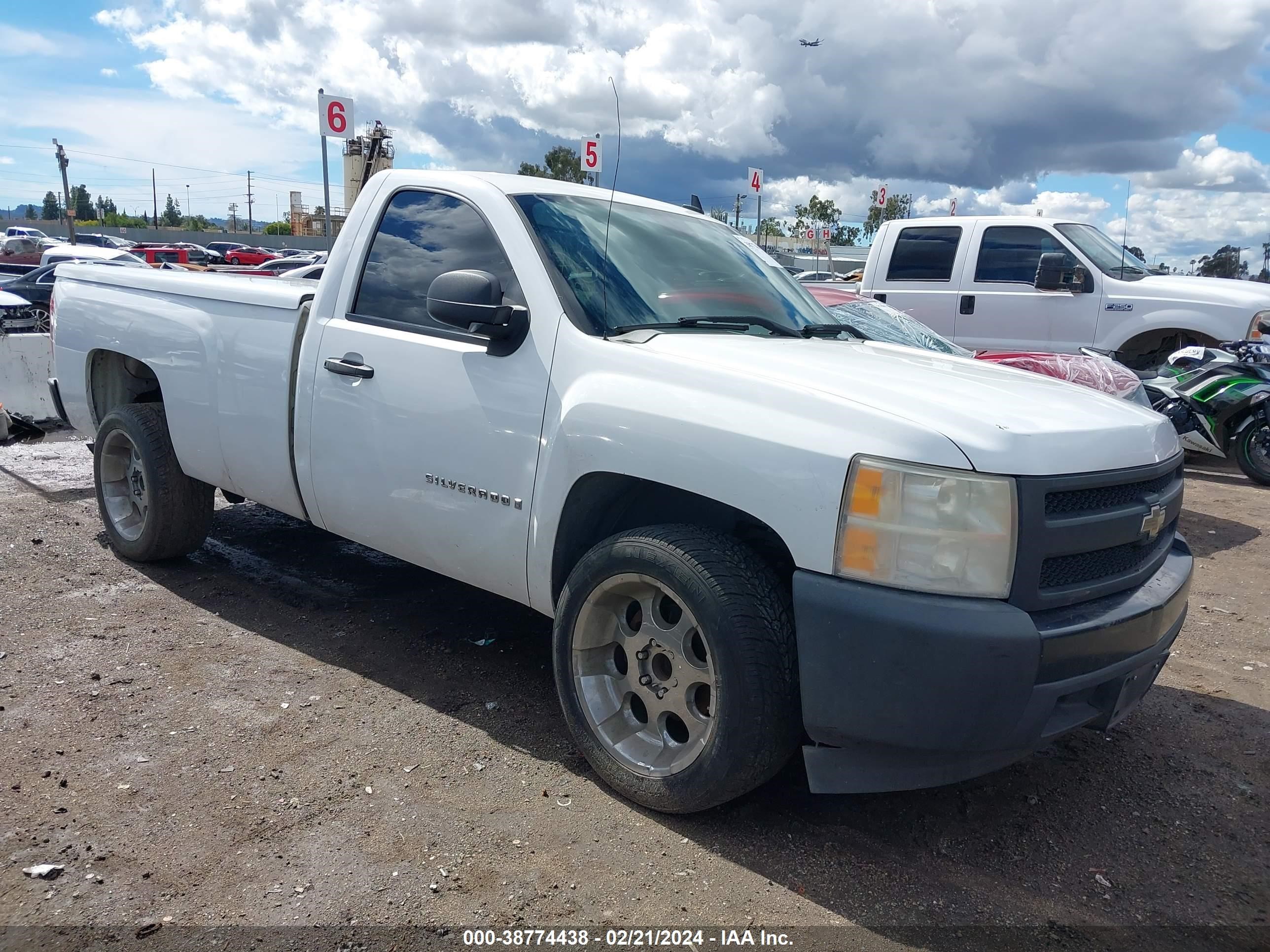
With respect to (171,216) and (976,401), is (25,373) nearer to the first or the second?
(976,401)

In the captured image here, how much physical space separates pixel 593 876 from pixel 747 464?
47.1 inches

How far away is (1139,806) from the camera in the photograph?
3225 millimetres

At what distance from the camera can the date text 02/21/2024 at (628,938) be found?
2457 mm

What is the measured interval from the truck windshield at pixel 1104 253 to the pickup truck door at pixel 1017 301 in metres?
0.16

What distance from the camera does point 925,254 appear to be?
10.1 metres

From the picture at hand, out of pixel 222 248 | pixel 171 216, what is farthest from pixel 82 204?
pixel 222 248

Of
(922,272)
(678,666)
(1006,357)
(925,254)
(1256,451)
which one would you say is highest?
(925,254)

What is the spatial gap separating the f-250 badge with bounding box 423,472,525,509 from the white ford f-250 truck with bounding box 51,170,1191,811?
0.01 metres

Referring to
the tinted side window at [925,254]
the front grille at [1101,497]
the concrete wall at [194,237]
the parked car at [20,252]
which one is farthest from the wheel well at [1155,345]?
the concrete wall at [194,237]

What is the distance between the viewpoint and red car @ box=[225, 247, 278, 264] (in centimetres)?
3941

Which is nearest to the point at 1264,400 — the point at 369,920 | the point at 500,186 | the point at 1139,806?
the point at 1139,806

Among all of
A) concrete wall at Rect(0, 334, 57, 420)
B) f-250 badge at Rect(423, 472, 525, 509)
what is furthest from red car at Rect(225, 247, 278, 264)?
f-250 badge at Rect(423, 472, 525, 509)

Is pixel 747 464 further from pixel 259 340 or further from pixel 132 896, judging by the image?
pixel 259 340

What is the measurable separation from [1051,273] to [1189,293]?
1.30m
